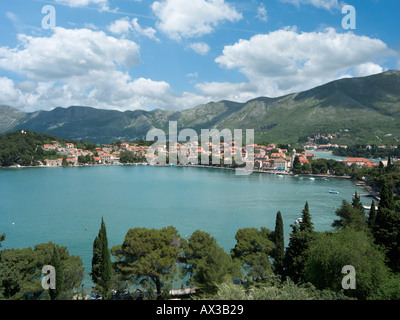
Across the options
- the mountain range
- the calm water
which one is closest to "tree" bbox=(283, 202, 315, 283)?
the calm water

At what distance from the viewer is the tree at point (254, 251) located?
9350 mm

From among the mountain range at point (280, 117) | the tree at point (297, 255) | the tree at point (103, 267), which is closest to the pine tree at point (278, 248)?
the tree at point (297, 255)

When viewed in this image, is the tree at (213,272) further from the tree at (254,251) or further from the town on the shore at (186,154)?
the town on the shore at (186,154)

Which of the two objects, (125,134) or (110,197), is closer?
(110,197)

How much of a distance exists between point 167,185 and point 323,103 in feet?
309

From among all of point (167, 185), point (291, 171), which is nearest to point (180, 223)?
point (167, 185)

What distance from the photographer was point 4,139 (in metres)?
59.2

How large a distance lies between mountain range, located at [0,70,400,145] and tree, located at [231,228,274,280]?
78939 mm

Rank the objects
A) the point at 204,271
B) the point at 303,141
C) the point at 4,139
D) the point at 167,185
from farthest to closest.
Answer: the point at 303,141
the point at 4,139
the point at 167,185
the point at 204,271

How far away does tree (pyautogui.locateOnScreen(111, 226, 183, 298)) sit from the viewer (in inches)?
343

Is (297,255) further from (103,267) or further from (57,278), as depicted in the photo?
(57,278)

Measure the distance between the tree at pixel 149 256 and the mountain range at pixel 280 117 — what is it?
81411 mm

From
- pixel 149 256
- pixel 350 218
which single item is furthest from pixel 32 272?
pixel 350 218

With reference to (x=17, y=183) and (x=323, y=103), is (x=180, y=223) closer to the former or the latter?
(x=17, y=183)
